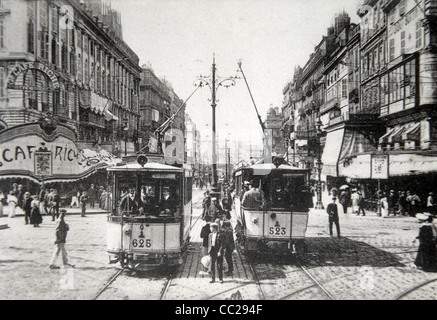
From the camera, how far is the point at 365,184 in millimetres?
25188

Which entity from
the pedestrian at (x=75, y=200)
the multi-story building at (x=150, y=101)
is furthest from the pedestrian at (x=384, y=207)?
the multi-story building at (x=150, y=101)

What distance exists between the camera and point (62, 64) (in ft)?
49.4

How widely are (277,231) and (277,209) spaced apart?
2.09ft

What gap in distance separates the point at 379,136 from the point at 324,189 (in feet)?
42.4

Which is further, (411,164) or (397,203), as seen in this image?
(397,203)

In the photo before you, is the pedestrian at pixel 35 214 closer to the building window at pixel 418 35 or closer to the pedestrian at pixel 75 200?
the pedestrian at pixel 75 200

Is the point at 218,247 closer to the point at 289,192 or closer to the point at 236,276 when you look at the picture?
the point at 236,276

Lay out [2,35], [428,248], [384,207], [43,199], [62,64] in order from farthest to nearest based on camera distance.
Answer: [384,207]
[43,199]
[62,64]
[2,35]
[428,248]

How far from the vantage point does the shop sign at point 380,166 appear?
19.0 metres

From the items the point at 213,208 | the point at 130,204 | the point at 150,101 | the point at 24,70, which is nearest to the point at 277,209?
the point at 130,204

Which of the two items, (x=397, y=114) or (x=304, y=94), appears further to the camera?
(x=304, y=94)

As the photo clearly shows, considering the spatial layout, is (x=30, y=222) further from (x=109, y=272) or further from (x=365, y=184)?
(x=365, y=184)

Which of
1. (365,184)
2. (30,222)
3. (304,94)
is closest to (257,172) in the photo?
(30,222)
